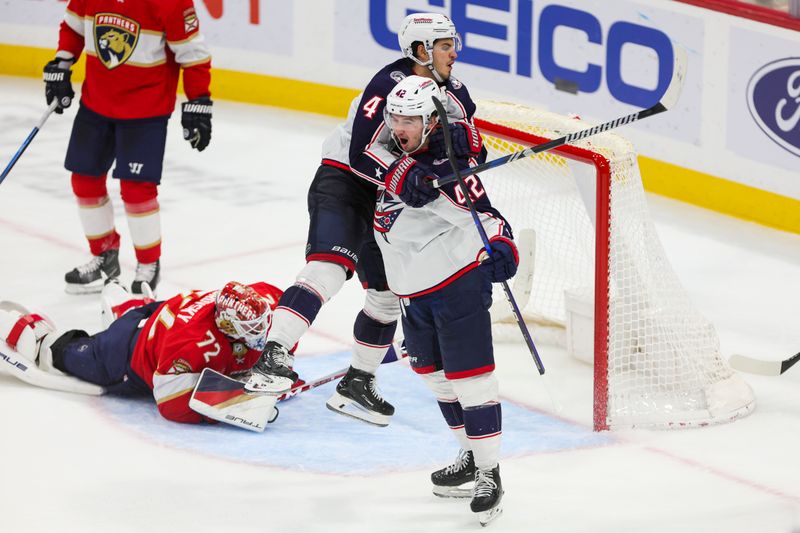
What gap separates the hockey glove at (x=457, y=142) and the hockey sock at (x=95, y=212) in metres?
2.36

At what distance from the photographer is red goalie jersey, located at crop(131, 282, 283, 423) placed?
4.25 metres

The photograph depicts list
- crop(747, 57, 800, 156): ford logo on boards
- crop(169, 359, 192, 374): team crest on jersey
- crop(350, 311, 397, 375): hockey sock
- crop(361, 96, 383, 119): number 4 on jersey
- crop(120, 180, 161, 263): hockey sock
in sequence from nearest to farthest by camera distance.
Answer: crop(361, 96, 383, 119): number 4 on jersey, crop(169, 359, 192, 374): team crest on jersey, crop(350, 311, 397, 375): hockey sock, crop(120, 180, 161, 263): hockey sock, crop(747, 57, 800, 156): ford logo on boards

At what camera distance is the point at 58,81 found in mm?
5512

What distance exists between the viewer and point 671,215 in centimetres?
662

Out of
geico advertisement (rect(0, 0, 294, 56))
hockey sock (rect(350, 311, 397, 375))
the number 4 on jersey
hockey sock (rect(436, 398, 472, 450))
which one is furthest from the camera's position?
geico advertisement (rect(0, 0, 294, 56))

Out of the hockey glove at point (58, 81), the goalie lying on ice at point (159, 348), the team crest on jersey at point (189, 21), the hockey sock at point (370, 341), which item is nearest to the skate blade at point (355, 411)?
the hockey sock at point (370, 341)

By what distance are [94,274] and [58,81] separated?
803 millimetres

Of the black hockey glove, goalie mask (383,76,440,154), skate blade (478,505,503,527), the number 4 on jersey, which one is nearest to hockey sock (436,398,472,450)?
skate blade (478,505,503,527)

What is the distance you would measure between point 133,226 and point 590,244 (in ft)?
6.08

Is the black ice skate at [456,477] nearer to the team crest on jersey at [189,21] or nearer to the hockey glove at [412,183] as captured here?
the hockey glove at [412,183]

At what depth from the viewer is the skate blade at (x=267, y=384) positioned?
3725mm

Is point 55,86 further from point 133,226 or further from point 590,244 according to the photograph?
point 590,244

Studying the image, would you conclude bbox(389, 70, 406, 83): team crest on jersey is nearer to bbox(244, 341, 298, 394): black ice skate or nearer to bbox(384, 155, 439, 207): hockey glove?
bbox(384, 155, 439, 207): hockey glove

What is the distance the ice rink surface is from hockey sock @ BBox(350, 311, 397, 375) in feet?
0.69
